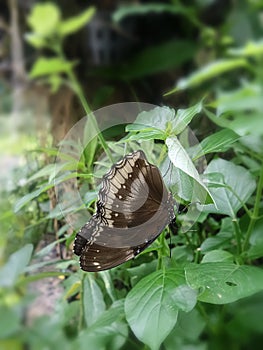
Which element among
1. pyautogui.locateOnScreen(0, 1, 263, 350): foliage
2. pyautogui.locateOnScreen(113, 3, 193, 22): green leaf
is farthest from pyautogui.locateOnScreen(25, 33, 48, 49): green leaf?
pyautogui.locateOnScreen(0, 1, 263, 350): foliage

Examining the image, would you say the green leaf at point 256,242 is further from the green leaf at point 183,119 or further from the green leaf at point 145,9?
the green leaf at point 145,9

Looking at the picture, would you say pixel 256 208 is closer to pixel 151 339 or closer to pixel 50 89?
pixel 151 339

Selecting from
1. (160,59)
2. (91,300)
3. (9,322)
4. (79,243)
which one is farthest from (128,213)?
(160,59)

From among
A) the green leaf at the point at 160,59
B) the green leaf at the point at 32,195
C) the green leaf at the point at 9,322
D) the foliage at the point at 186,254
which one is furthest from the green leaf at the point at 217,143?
the green leaf at the point at 160,59

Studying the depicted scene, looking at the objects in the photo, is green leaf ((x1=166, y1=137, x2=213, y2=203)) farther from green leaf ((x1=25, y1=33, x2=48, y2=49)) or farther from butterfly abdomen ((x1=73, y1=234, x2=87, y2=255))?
green leaf ((x1=25, y1=33, x2=48, y2=49))

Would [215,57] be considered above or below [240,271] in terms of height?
above

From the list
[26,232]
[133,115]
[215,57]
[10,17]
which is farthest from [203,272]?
[10,17]

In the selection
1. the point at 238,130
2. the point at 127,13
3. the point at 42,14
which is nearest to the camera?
the point at 238,130
